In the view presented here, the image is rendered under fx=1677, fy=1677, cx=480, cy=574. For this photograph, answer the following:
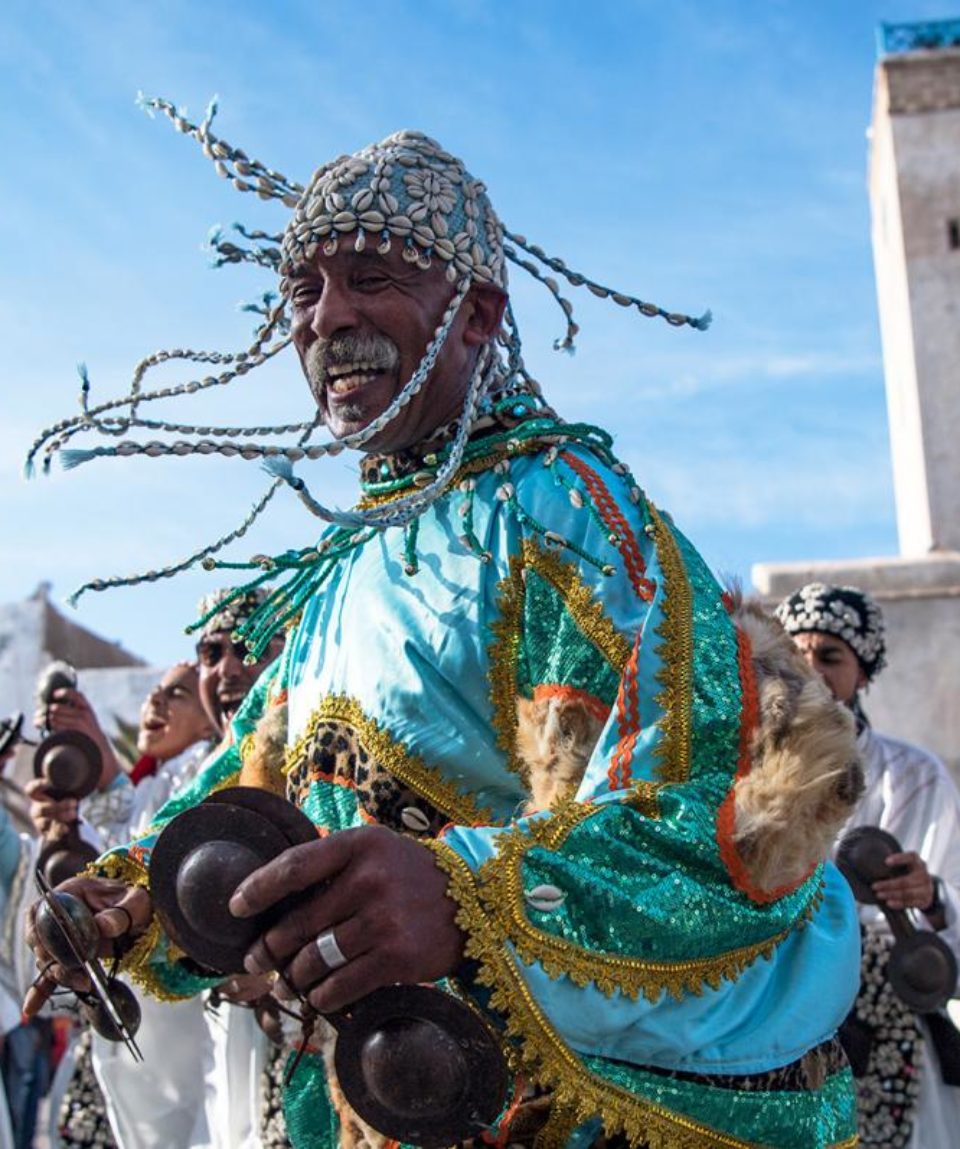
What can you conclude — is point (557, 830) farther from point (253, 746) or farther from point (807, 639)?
point (807, 639)

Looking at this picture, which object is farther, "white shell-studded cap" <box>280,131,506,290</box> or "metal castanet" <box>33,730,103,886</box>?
"metal castanet" <box>33,730,103,886</box>

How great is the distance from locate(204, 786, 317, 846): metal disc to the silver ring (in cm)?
13

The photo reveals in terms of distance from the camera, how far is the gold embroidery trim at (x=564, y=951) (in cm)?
191

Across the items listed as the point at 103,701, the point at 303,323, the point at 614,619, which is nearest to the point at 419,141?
the point at 303,323

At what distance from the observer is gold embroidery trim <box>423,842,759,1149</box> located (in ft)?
6.20

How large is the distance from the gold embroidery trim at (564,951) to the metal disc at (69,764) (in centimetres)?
430

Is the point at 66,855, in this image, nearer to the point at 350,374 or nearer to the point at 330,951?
the point at 350,374

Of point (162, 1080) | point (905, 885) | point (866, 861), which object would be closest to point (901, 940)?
point (905, 885)

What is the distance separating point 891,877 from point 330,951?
3678 millimetres

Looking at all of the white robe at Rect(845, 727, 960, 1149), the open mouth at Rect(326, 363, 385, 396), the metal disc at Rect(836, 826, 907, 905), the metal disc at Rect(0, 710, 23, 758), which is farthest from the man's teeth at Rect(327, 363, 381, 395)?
the metal disc at Rect(0, 710, 23, 758)

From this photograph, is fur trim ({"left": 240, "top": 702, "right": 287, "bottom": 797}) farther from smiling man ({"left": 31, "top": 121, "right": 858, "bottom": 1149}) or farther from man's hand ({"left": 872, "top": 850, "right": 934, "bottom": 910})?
man's hand ({"left": 872, "top": 850, "right": 934, "bottom": 910})

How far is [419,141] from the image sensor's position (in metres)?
2.80

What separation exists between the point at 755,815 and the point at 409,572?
0.73 m

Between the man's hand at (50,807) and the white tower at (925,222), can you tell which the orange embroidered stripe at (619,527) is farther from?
the white tower at (925,222)
